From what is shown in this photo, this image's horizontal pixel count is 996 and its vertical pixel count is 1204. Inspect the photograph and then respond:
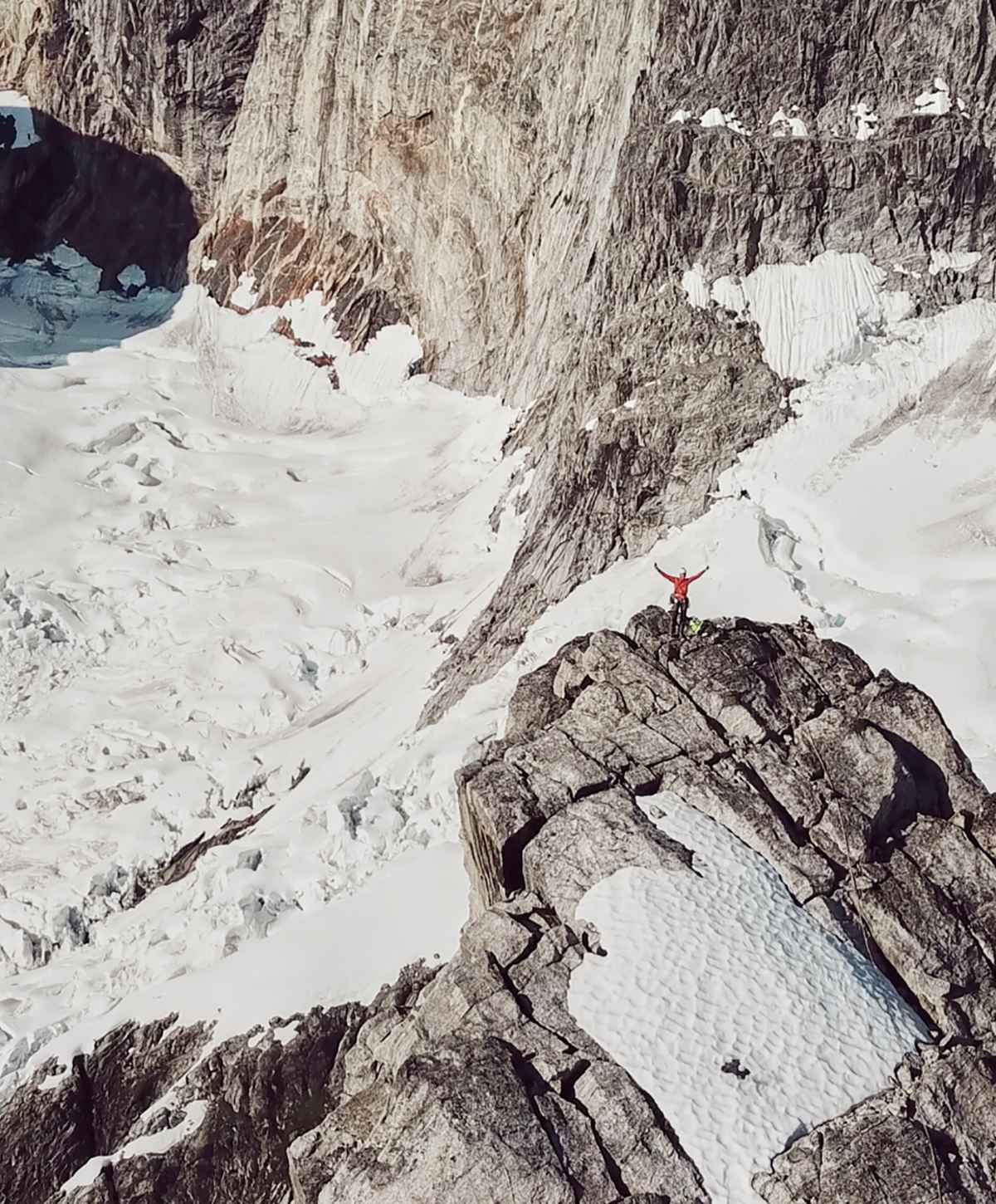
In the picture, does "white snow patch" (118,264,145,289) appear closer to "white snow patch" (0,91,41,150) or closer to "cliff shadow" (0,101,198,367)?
"cliff shadow" (0,101,198,367)

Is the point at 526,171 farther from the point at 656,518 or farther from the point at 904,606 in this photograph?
the point at 904,606

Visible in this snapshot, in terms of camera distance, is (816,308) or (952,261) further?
(952,261)

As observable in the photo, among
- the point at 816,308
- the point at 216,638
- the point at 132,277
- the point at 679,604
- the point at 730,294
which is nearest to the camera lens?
the point at 679,604

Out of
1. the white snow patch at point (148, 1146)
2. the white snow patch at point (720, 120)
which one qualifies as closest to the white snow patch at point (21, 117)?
the white snow patch at point (720, 120)

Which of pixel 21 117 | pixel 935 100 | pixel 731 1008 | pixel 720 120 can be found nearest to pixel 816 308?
pixel 720 120

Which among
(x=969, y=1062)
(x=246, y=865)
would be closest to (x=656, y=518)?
(x=246, y=865)

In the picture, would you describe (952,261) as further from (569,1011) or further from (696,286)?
(569,1011)
